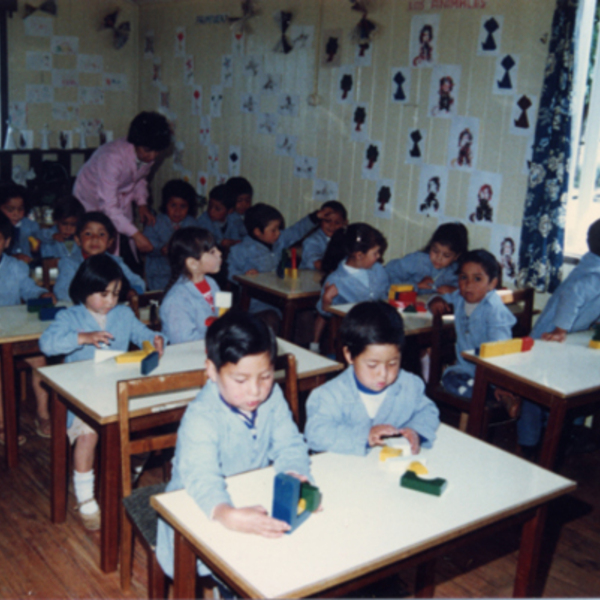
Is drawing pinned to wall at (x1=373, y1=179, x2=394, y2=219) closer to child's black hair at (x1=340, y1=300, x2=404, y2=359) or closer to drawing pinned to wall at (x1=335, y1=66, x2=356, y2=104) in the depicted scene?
A: drawing pinned to wall at (x1=335, y1=66, x2=356, y2=104)

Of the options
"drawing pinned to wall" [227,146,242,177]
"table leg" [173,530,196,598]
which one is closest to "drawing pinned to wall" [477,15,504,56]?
"drawing pinned to wall" [227,146,242,177]

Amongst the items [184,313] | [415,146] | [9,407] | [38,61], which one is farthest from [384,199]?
[38,61]

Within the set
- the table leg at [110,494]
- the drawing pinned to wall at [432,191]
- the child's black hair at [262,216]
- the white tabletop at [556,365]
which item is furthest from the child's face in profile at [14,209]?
the white tabletop at [556,365]

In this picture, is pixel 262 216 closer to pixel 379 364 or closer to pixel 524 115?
pixel 524 115

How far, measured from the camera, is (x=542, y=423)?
11.7ft

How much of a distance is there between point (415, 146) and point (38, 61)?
3687 mm

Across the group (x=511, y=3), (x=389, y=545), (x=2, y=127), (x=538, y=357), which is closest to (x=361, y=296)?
(x=538, y=357)

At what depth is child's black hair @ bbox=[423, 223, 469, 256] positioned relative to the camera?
A: 4.36 meters

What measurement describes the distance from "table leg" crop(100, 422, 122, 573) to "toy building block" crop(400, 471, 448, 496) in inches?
38.5

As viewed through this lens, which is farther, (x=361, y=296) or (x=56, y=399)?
(x=361, y=296)

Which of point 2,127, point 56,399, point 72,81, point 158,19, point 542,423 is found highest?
point 158,19

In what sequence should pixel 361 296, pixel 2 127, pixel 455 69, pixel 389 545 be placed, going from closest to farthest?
pixel 389 545, pixel 361 296, pixel 455 69, pixel 2 127

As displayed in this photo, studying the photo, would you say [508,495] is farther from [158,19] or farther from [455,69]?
[158,19]

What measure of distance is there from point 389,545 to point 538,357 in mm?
1717
